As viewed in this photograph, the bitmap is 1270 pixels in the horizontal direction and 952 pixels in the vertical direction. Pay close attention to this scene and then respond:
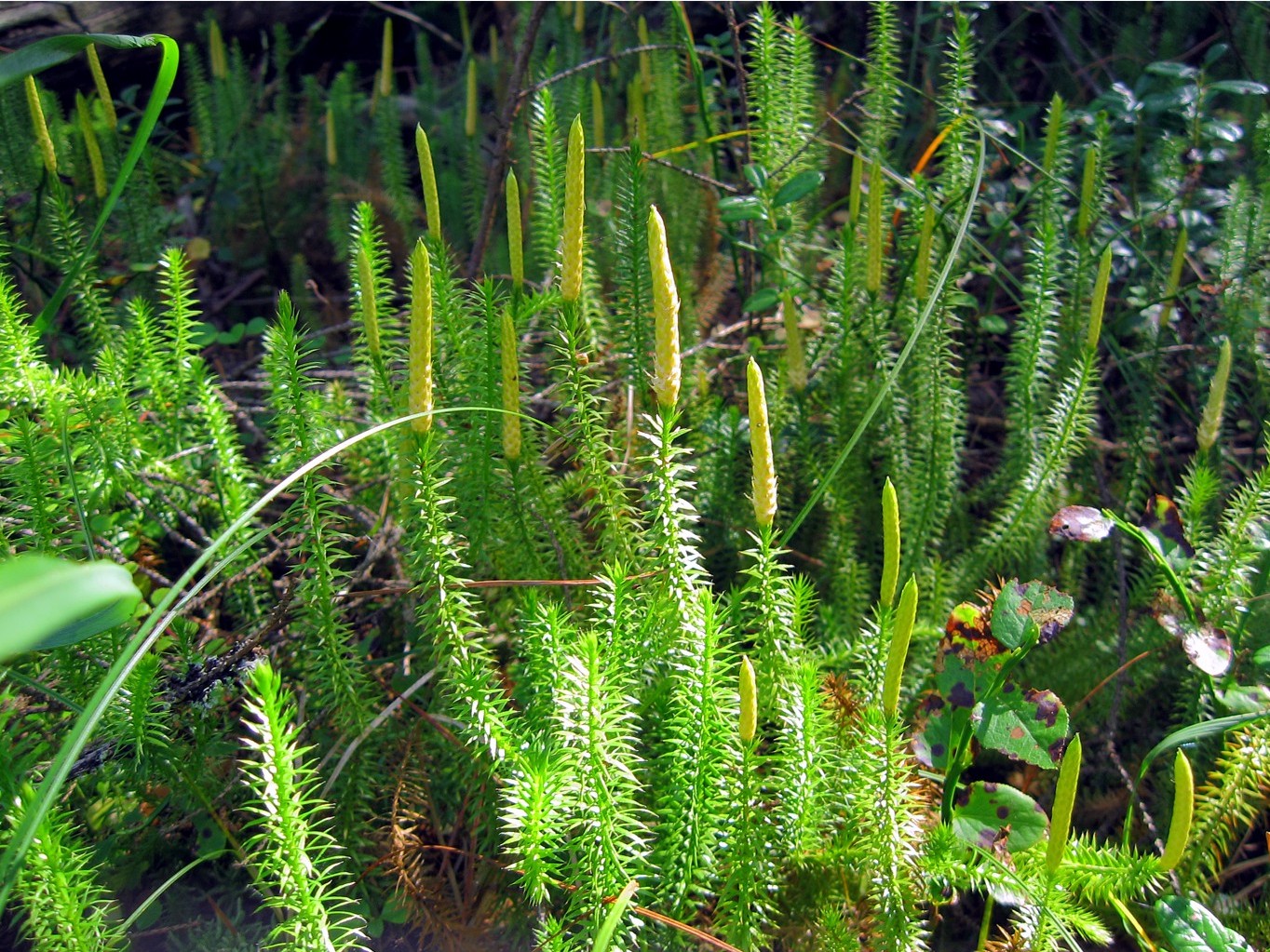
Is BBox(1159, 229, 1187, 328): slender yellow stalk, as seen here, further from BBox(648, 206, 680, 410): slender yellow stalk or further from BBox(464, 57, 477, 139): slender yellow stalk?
BBox(464, 57, 477, 139): slender yellow stalk

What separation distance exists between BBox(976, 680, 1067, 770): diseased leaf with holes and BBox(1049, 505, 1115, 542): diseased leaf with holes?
0.28 metres

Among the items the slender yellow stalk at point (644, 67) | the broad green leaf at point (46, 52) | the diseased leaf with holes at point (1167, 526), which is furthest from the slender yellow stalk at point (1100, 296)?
the broad green leaf at point (46, 52)

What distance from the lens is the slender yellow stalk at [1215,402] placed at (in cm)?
167

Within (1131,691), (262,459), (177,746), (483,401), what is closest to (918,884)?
(1131,691)

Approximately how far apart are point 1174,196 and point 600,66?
1.78m

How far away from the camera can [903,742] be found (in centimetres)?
132

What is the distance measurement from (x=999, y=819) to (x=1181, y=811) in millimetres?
230

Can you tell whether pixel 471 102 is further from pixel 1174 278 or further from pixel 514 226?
pixel 1174 278

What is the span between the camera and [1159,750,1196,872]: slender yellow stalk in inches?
45.0

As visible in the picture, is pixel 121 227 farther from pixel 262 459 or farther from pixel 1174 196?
pixel 1174 196

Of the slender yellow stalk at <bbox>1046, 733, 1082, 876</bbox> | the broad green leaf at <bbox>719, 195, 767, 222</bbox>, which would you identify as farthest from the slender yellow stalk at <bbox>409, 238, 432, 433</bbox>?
the broad green leaf at <bbox>719, 195, 767, 222</bbox>

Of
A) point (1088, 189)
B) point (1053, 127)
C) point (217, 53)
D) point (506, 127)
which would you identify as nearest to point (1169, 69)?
point (1053, 127)

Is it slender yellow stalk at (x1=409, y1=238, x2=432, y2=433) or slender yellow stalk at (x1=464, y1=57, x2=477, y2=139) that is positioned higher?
slender yellow stalk at (x1=409, y1=238, x2=432, y2=433)

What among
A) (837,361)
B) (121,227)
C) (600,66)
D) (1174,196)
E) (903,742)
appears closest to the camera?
(903,742)
